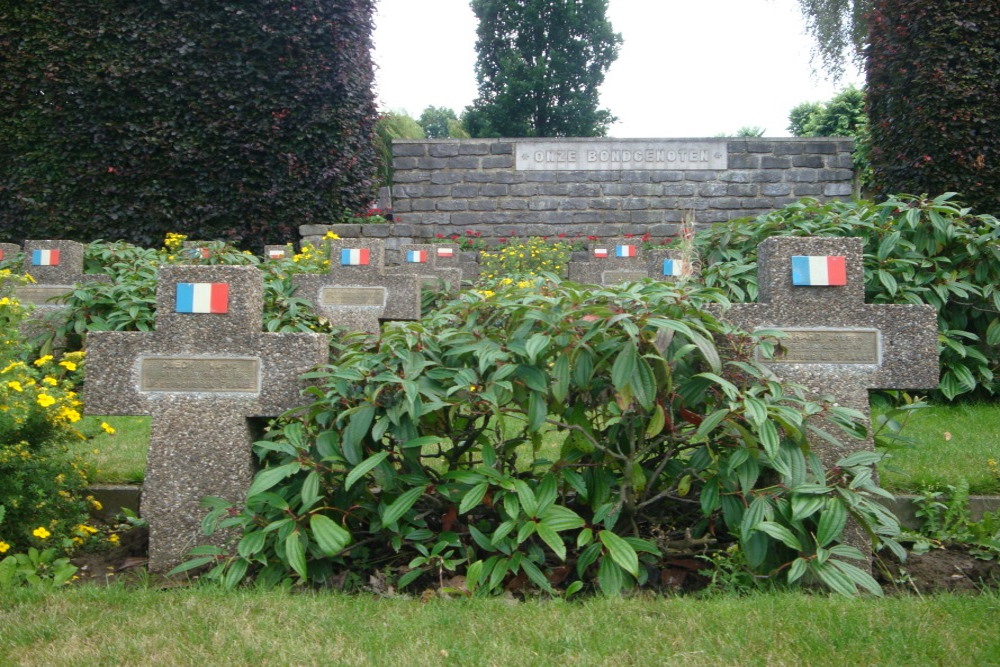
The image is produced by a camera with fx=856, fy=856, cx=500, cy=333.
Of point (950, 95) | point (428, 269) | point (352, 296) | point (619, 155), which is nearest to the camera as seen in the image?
point (352, 296)

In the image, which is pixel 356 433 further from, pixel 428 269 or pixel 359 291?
pixel 428 269

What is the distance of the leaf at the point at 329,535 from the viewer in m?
2.71

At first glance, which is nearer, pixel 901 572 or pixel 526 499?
pixel 526 499

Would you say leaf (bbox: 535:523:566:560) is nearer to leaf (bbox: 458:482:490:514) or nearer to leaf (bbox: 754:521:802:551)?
leaf (bbox: 458:482:490:514)

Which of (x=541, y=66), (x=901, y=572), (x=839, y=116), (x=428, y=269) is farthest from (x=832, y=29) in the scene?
(x=901, y=572)

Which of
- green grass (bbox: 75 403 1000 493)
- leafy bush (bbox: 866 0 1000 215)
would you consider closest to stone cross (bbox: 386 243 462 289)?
green grass (bbox: 75 403 1000 493)

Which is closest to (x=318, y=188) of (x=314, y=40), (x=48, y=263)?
(x=314, y=40)

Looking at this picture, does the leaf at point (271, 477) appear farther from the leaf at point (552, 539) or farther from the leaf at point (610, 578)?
the leaf at point (610, 578)

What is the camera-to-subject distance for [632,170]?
1458 centimetres

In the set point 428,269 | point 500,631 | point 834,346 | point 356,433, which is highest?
point 428,269

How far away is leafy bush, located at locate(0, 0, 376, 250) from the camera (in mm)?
11258

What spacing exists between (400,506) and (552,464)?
1.79 ft

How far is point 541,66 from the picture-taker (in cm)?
2478

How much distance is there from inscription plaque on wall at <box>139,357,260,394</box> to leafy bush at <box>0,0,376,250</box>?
28.7 ft
